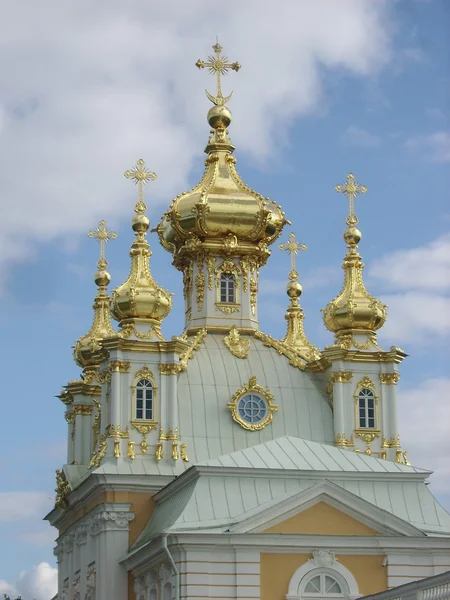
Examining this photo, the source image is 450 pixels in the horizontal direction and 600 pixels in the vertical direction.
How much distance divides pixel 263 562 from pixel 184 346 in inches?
411

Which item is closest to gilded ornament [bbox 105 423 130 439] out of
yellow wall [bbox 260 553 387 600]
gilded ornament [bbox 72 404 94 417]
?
gilded ornament [bbox 72 404 94 417]

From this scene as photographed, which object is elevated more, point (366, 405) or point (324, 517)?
point (366, 405)

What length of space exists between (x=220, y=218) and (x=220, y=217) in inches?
1.2

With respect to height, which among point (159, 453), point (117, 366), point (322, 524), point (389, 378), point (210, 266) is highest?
point (210, 266)

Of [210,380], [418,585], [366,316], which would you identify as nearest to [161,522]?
[210,380]

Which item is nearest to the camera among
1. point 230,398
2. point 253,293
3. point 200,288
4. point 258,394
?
point 230,398

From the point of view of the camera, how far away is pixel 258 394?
45.8 meters

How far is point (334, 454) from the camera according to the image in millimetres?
40219

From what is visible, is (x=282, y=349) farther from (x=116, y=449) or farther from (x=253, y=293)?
(x=116, y=449)

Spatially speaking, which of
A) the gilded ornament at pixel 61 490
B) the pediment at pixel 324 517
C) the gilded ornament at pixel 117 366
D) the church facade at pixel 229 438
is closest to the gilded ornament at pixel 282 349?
the church facade at pixel 229 438

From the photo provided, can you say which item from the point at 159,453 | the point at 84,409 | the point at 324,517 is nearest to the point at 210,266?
the point at 84,409

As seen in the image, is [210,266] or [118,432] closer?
[118,432]

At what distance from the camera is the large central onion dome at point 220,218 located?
161ft

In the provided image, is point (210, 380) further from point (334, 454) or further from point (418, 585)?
point (418, 585)
